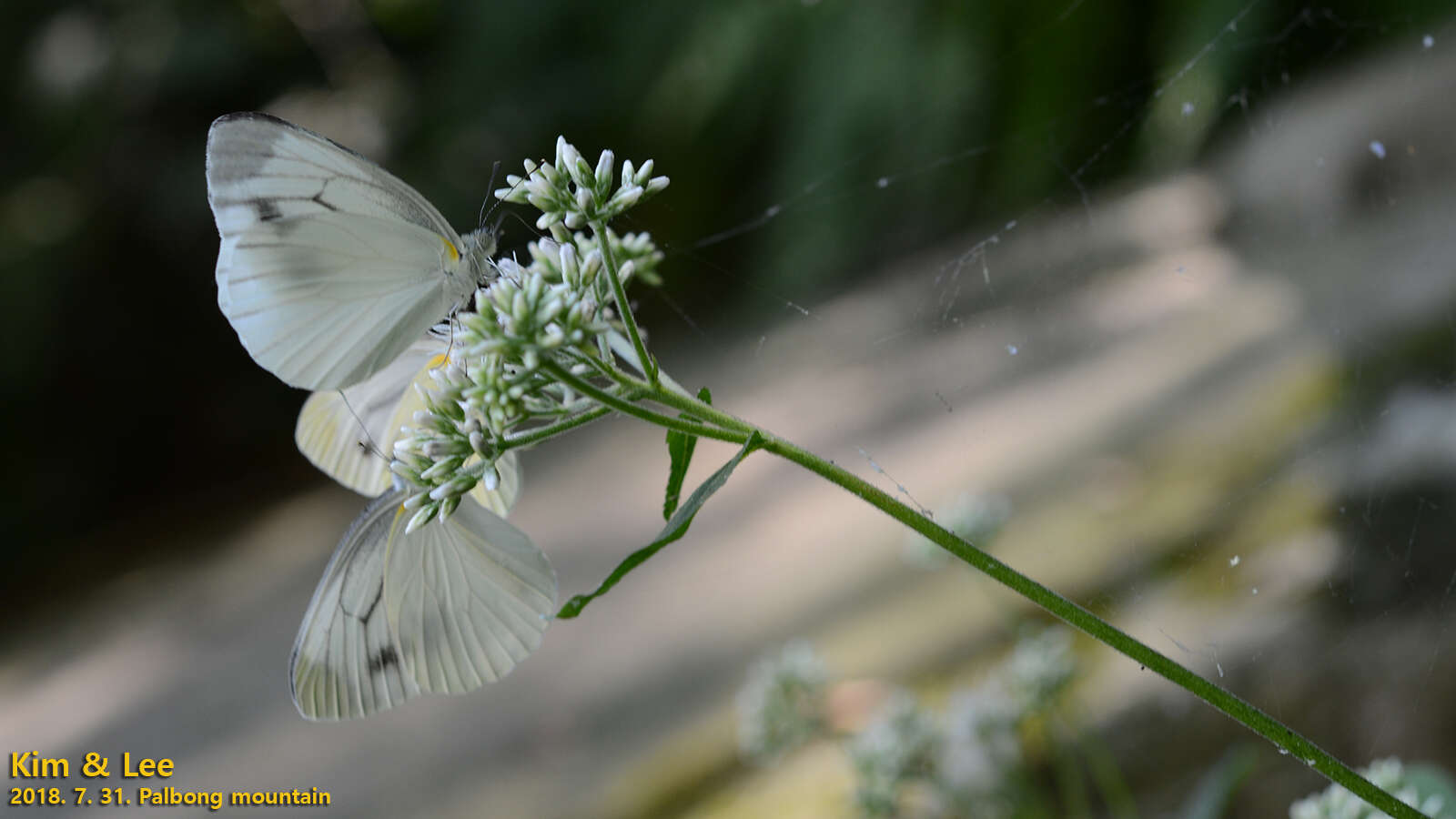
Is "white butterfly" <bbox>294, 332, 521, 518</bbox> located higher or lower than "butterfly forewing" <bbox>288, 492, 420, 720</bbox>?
higher

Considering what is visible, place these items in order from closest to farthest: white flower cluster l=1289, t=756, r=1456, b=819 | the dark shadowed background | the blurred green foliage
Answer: white flower cluster l=1289, t=756, r=1456, b=819
the dark shadowed background
the blurred green foliage

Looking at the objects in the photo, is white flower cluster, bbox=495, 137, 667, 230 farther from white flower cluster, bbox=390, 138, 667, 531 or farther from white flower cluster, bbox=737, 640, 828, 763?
white flower cluster, bbox=737, 640, 828, 763

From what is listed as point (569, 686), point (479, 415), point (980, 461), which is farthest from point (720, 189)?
point (479, 415)

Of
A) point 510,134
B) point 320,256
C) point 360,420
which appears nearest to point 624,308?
point 320,256

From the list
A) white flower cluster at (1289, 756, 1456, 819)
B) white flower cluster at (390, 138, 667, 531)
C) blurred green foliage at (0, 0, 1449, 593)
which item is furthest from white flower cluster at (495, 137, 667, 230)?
blurred green foliage at (0, 0, 1449, 593)

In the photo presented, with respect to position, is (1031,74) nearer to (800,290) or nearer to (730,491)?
(800,290)

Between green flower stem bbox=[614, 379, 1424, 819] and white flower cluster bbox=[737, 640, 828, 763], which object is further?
white flower cluster bbox=[737, 640, 828, 763]

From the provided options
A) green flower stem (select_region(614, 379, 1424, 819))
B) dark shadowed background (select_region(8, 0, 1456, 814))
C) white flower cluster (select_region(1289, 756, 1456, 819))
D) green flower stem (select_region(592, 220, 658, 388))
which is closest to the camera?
green flower stem (select_region(614, 379, 1424, 819))

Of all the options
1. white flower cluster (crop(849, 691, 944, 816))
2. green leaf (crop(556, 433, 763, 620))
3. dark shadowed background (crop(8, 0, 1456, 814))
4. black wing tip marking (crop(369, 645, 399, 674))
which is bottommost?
green leaf (crop(556, 433, 763, 620))
